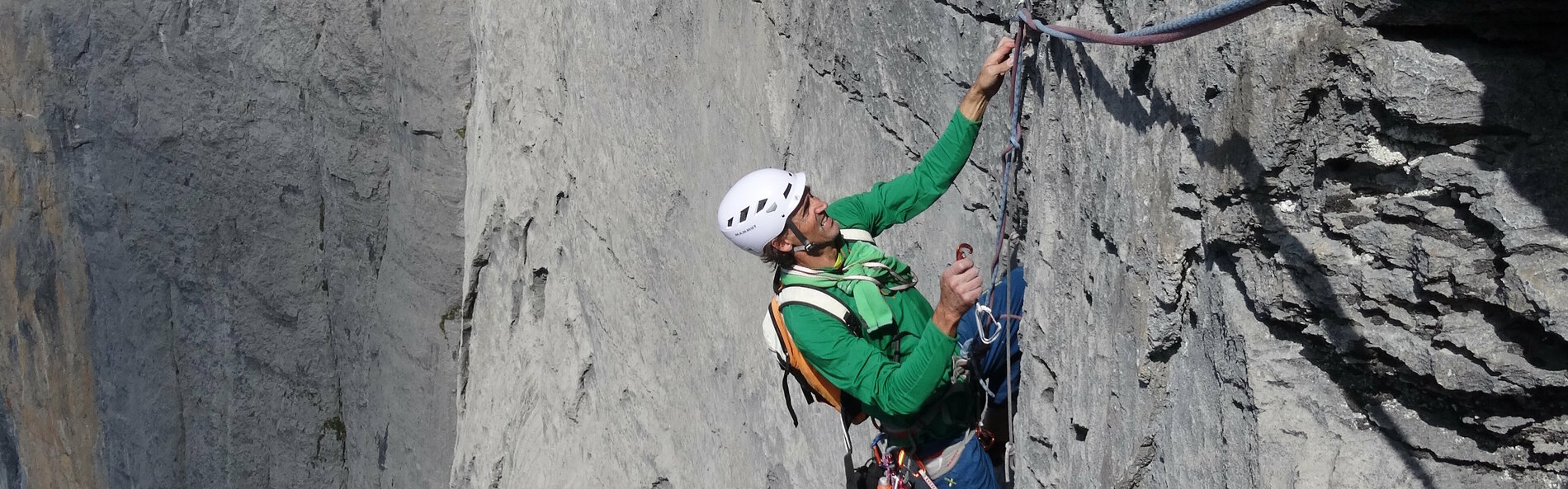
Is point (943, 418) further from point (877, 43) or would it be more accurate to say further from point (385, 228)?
point (385, 228)

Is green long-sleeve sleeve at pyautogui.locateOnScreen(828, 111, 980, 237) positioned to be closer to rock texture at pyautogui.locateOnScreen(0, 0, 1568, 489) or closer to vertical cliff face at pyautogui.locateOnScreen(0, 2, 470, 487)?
rock texture at pyautogui.locateOnScreen(0, 0, 1568, 489)

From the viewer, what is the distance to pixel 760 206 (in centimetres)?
355

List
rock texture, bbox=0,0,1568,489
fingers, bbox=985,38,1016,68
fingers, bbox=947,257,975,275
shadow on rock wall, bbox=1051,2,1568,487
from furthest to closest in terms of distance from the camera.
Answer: fingers, bbox=985,38,1016,68 < fingers, bbox=947,257,975,275 < rock texture, bbox=0,0,1568,489 < shadow on rock wall, bbox=1051,2,1568,487

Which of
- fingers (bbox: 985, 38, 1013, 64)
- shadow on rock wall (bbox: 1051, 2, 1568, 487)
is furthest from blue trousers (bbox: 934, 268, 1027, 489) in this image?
shadow on rock wall (bbox: 1051, 2, 1568, 487)

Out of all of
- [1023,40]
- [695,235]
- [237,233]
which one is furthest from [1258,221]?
[237,233]

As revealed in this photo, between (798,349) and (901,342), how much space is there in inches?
11.1

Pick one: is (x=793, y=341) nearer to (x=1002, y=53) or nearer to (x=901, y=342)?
(x=901, y=342)

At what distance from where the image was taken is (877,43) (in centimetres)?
411

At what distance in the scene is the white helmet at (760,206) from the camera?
11.6ft

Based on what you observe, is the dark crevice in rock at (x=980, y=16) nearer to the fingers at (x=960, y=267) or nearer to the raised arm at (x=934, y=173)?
the raised arm at (x=934, y=173)

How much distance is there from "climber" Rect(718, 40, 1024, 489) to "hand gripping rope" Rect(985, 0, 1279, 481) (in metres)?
0.04

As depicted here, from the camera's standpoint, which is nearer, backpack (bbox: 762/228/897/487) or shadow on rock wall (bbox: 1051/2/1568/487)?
shadow on rock wall (bbox: 1051/2/1568/487)

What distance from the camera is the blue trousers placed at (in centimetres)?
329

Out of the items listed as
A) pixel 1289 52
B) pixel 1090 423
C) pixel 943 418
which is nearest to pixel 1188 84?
pixel 1289 52
